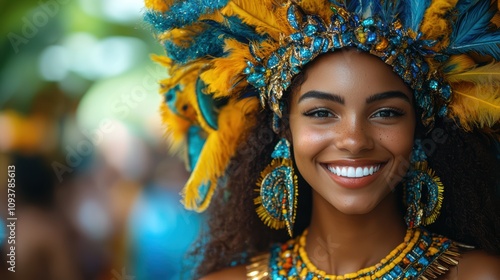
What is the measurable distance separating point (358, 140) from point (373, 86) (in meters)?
0.19

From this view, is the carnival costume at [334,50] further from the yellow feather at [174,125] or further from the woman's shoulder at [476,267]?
the yellow feather at [174,125]

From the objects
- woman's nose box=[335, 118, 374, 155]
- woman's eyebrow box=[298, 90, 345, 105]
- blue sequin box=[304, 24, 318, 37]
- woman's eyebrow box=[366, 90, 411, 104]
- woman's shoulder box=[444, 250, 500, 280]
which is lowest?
woman's shoulder box=[444, 250, 500, 280]

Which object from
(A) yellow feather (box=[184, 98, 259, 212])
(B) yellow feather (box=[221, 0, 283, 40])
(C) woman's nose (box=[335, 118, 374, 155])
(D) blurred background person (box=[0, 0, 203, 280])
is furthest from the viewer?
(D) blurred background person (box=[0, 0, 203, 280])

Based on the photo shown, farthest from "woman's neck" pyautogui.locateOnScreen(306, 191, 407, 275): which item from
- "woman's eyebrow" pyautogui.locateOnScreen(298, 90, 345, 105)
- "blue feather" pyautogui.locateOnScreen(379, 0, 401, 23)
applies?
"blue feather" pyautogui.locateOnScreen(379, 0, 401, 23)

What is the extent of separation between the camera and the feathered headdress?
8.75 ft

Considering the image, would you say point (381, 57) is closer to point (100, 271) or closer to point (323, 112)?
point (323, 112)

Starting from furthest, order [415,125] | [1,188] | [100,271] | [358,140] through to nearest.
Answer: [100,271]
[1,188]
[415,125]
[358,140]

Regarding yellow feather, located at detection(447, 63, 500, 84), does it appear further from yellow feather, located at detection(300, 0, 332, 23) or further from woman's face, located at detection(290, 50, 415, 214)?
yellow feather, located at detection(300, 0, 332, 23)

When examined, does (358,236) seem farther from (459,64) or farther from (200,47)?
(200,47)

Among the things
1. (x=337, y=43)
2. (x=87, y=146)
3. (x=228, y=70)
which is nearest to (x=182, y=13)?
(x=228, y=70)

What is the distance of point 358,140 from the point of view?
258 cm

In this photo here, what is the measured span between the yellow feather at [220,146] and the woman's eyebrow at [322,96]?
0.43 meters

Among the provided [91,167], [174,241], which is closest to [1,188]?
[91,167]

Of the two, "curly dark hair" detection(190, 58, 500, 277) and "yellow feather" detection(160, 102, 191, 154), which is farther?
"yellow feather" detection(160, 102, 191, 154)
